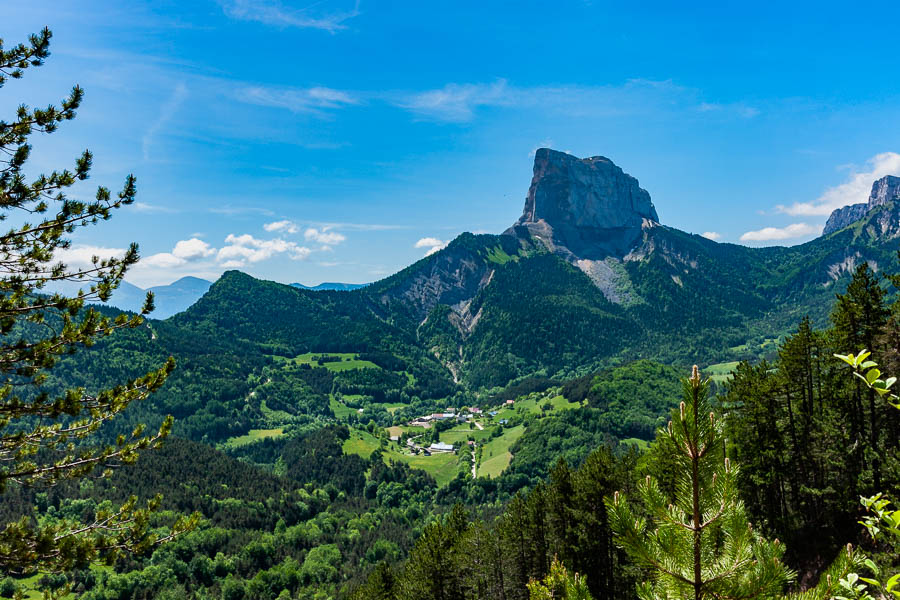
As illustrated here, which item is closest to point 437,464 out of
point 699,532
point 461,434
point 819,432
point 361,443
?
point 361,443

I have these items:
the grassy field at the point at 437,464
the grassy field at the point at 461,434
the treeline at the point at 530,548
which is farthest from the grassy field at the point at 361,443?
the treeline at the point at 530,548

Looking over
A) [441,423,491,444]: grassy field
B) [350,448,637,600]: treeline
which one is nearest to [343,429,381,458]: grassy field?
[441,423,491,444]: grassy field

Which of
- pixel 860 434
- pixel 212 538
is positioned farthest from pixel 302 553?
pixel 860 434

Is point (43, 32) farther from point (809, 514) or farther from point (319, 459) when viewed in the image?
point (319, 459)

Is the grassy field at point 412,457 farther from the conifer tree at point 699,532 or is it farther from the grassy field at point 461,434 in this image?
the conifer tree at point 699,532

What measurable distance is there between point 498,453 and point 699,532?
15639 cm

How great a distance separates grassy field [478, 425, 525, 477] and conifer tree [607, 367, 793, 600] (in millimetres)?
137083

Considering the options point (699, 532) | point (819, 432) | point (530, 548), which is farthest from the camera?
point (530, 548)

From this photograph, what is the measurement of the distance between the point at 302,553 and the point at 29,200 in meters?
109

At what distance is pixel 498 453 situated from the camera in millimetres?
151750

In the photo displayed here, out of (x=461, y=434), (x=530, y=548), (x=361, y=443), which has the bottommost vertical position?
(x=461, y=434)

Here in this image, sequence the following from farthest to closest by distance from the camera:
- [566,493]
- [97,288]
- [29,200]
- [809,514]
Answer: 1. [566,493]
2. [809,514]
3. [97,288]
4. [29,200]

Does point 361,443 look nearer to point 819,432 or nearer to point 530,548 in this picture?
point 530,548

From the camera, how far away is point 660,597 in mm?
4719
